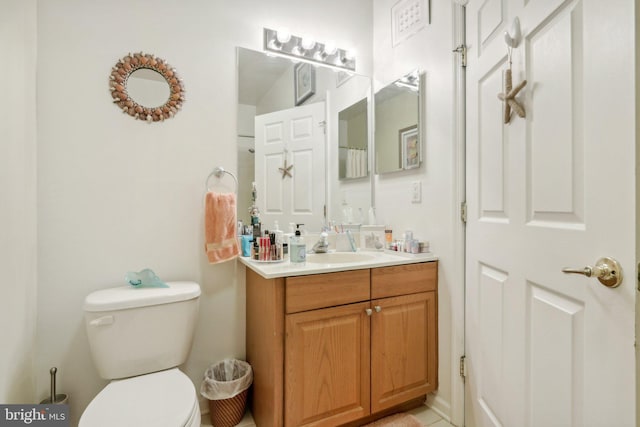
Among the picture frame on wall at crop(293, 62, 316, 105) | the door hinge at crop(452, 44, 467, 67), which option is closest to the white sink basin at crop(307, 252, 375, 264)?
the picture frame on wall at crop(293, 62, 316, 105)

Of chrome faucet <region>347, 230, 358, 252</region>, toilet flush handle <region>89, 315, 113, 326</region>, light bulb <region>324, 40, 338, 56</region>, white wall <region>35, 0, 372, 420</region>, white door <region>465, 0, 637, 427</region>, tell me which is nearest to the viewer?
white door <region>465, 0, 637, 427</region>

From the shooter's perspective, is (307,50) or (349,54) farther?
(349,54)

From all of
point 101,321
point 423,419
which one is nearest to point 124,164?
point 101,321

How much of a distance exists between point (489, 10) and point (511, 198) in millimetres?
819

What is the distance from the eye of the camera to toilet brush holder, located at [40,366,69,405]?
4.11 ft

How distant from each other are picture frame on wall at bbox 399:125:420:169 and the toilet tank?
136 centimetres

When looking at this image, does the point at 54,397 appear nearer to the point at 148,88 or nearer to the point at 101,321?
the point at 101,321

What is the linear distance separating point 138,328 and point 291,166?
1.15m

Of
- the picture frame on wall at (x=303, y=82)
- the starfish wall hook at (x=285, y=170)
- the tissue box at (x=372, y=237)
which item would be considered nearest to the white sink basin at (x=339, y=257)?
the tissue box at (x=372, y=237)

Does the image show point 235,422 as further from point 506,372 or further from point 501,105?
point 501,105

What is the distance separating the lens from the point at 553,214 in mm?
919

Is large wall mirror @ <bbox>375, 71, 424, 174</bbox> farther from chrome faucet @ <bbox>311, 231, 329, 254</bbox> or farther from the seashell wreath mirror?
the seashell wreath mirror

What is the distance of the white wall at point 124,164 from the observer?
1338 millimetres

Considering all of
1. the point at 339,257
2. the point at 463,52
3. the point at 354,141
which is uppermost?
the point at 463,52
